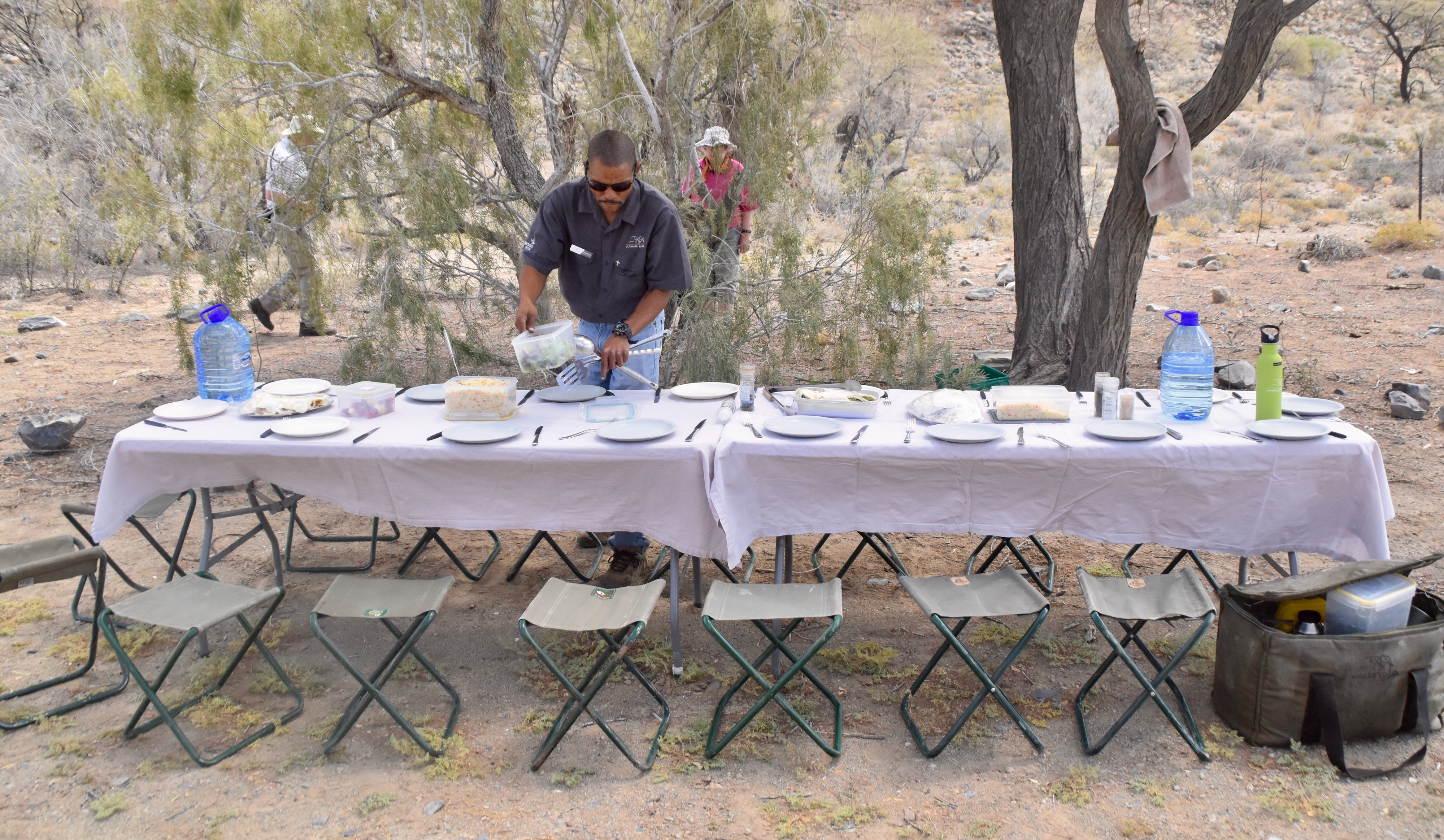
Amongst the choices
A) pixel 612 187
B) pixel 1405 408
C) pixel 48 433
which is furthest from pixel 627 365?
pixel 1405 408

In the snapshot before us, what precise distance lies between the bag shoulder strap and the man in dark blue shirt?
7.49ft

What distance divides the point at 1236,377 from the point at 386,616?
217 inches

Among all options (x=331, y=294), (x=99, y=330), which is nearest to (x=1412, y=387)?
(x=331, y=294)

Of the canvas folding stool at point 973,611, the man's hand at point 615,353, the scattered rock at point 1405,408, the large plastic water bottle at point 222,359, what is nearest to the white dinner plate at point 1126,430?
the canvas folding stool at point 973,611

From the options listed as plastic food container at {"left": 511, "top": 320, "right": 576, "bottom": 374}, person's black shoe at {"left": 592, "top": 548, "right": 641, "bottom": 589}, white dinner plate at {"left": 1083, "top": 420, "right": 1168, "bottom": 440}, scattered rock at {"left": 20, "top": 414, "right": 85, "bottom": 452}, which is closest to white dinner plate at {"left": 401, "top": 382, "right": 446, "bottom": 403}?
plastic food container at {"left": 511, "top": 320, "right": 576, "bottom": 374}

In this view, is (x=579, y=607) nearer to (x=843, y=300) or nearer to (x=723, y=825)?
(x=723, y=825)

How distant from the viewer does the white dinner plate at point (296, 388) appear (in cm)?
334

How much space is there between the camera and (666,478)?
281 centimetres

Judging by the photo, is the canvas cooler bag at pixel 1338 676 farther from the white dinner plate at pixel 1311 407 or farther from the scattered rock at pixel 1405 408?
the scattered rock at pixel 1405 408

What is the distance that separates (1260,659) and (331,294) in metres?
5.89

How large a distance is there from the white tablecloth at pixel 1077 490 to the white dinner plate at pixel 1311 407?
0.16m

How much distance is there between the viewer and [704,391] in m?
3.47

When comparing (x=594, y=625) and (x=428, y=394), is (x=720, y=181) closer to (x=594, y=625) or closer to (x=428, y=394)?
(x=428, y=394)

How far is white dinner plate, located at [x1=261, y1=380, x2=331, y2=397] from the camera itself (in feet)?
11.0
